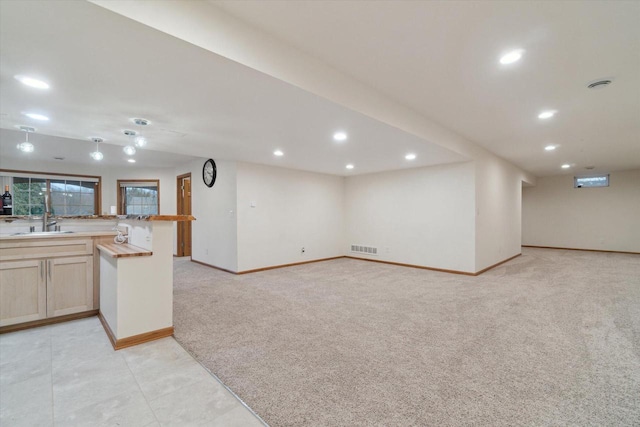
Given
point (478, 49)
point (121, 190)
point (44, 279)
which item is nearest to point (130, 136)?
point (44, 279)

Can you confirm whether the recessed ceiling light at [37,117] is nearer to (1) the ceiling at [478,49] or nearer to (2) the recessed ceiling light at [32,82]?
(2) the recessed ceiling light at [32,82]

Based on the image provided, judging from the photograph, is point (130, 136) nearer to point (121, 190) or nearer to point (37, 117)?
point (37, 117)

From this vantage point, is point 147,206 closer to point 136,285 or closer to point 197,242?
point 197,242

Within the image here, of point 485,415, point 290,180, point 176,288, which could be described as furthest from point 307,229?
point 485,415

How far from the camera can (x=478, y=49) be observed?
7.09 feet

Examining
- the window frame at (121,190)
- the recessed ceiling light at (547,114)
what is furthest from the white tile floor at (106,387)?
the window frame at (121,190)

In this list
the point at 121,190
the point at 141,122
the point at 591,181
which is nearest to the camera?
the point at 141,122

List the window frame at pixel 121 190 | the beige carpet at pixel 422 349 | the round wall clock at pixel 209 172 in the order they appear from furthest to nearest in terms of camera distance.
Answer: the window frame at pixel 121 190
the round wall clock at pixel 209 172
the beige carpet at pixel 422 349

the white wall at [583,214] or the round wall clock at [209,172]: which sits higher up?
the round wall clock at [209,172]

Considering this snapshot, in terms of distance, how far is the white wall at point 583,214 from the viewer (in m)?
8.01

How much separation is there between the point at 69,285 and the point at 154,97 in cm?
222

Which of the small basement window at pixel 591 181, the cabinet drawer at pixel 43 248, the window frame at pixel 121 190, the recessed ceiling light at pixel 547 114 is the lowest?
the cabinet drawer at pixel 43 248

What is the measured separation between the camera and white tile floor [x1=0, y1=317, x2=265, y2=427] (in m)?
1.61

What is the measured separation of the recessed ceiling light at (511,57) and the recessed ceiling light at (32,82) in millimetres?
3646
